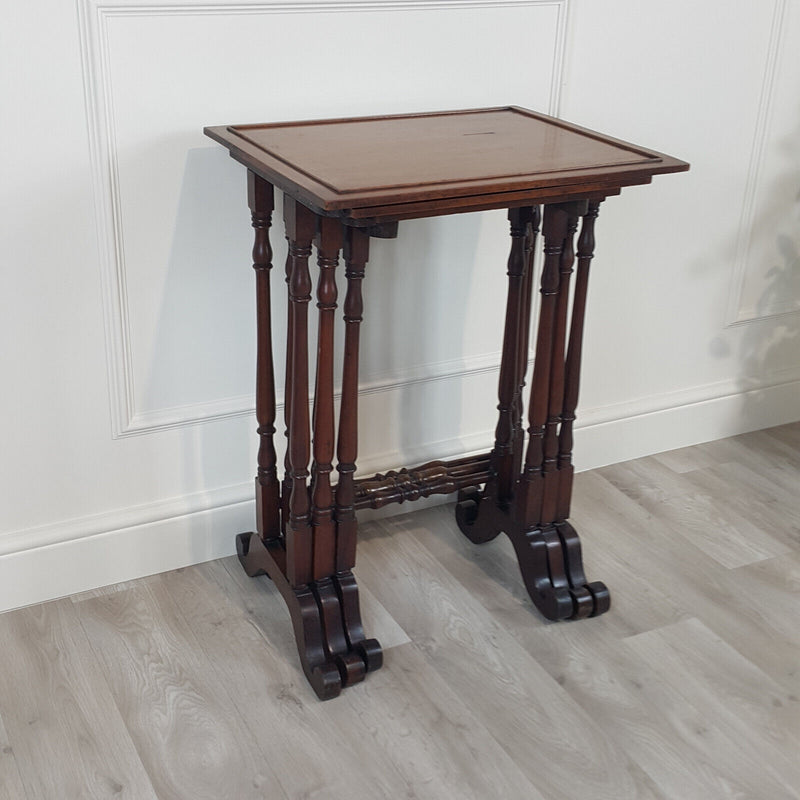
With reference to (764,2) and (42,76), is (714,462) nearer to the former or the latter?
(764,2)

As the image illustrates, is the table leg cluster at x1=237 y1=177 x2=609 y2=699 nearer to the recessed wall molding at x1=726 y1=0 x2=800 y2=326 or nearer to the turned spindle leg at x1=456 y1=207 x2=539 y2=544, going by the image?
the turned spindle leg at x1=456 y1=207 x2=539 y2=544

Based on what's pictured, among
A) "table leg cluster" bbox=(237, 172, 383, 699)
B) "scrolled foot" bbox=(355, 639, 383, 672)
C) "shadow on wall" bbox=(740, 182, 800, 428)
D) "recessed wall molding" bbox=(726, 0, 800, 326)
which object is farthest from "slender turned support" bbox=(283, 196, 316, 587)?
"shadow on wall" bbox=(740, 182, 800, 428)

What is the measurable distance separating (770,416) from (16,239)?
86.4 inches

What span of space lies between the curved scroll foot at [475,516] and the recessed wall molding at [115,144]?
57 cm

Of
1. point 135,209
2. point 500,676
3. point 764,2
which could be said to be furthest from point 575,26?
point 500,676

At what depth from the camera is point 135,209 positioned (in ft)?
6.72

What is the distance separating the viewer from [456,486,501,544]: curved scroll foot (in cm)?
240

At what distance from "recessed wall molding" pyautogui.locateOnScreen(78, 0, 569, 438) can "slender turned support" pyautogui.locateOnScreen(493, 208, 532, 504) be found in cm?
40

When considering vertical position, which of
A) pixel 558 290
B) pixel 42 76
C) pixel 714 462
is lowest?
pixel 714 462

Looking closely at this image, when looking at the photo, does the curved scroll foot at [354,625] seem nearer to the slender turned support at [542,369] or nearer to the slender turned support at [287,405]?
the slender turned support at [287,405]

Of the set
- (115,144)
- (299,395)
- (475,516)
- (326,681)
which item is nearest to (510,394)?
(475,516)

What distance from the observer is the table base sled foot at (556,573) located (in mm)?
2209

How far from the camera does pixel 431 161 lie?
1.81m

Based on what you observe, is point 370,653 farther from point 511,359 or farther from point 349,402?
point 511,359
